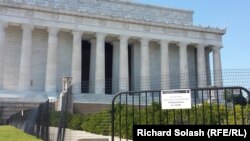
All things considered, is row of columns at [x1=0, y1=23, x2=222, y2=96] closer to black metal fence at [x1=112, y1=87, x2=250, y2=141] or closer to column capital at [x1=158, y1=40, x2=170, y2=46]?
column capital at [x1=158, y1=40, x2=170, y2=46]

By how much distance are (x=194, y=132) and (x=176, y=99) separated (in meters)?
1.35

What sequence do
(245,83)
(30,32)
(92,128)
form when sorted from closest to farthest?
(245,83)
(92,128)
(30,32)

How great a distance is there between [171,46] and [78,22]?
58.8ft

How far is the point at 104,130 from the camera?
64.7ft

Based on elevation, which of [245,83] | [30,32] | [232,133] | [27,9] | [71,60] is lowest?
[232,133]

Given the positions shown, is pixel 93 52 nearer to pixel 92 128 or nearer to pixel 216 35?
pixel 216 35

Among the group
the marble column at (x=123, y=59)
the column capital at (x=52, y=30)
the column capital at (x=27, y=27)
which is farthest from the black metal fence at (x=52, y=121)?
the marble column at (x=123, y=59)

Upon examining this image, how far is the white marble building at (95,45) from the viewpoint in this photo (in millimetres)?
50000

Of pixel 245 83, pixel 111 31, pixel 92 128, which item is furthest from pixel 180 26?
pixel 245 83

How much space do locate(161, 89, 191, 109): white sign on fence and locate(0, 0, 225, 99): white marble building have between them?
36650mm

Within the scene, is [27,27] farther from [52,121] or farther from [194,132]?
[194,132]

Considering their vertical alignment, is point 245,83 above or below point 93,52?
below

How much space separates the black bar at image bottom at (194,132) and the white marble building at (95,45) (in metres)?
37.8

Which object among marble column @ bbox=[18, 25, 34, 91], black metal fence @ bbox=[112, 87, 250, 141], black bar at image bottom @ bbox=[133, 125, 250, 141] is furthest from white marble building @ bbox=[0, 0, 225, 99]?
black bar at image bottom @ bbox=[133, 125, 250, 141]
